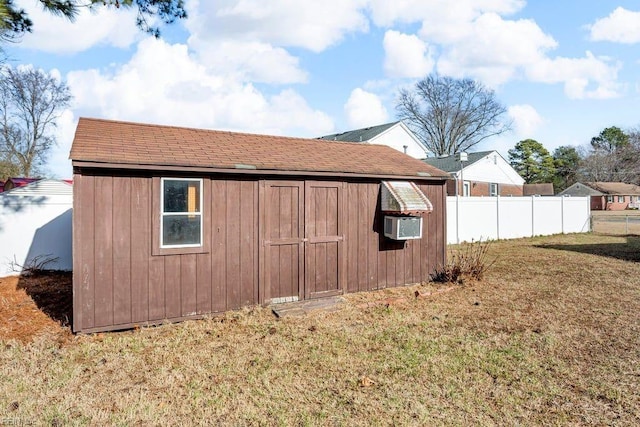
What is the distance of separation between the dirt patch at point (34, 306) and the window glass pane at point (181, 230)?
1812 mm

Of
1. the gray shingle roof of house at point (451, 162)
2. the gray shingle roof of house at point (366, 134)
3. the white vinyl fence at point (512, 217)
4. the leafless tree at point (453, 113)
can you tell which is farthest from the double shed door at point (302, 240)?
the leafless tree at point (453, 113)

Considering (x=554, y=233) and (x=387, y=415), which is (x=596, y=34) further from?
(x=387, y=415)

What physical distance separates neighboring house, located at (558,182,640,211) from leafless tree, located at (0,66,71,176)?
5808 cm

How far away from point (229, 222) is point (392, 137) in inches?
823

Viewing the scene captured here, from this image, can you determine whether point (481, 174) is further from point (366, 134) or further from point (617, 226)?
point (366, 134)

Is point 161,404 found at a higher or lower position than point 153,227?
lower

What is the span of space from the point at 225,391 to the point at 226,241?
9.19 ft

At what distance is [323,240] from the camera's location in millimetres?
6812

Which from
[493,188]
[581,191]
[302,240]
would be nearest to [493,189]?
[493,188]

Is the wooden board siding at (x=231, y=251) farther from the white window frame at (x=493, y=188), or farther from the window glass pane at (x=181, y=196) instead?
the white window frame at (x=493, y=188)

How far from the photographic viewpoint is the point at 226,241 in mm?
5930

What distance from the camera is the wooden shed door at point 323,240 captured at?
669cm

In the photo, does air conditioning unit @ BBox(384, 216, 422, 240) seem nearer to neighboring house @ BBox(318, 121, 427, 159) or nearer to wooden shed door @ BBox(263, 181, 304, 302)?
wooden shed door @ BBox(263, 181, 304, 302)

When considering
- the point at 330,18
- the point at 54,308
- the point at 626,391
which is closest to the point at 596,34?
the point at 330,18
